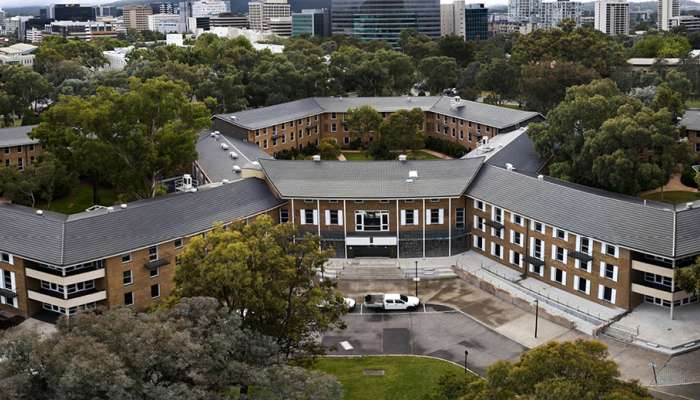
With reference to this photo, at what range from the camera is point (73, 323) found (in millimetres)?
29922

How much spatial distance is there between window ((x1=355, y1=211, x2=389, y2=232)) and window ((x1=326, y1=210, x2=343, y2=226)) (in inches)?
48.9

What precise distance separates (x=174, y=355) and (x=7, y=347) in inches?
232

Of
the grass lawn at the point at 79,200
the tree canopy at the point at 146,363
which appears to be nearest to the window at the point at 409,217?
the tree canopy at the point at 146,363

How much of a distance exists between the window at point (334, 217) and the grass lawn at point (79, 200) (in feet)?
80.9

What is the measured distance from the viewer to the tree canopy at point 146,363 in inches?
1052

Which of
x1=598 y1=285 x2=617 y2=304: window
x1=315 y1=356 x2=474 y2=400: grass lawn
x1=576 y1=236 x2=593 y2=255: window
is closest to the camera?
x1=315 y1=356 x2=474 y2=400: grass lawn

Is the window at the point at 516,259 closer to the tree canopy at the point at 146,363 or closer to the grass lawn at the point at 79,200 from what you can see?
the tree canopy at the point at 146,363

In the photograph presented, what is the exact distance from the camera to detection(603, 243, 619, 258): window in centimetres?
4883

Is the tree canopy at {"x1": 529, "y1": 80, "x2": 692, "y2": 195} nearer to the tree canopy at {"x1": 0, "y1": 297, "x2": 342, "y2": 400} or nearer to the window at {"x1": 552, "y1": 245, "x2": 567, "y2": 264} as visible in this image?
the window at {"x1": 552, "y1": 245, "x2": 567, "y2": 264}

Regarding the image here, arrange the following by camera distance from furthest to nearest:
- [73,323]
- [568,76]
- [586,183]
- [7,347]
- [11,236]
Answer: [568,76], [586,183], [11,236], [73,323], [7,347]

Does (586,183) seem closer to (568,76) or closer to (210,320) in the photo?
(568,76)

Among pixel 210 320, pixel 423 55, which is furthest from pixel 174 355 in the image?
pixel 423 55

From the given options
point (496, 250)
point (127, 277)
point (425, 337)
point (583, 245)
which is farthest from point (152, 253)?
point (583, 245)

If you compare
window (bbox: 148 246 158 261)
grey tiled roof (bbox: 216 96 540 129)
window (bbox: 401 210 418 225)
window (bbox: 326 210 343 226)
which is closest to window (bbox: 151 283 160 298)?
window (bbox: 148 246 158 261)
